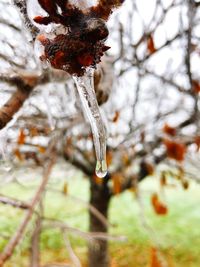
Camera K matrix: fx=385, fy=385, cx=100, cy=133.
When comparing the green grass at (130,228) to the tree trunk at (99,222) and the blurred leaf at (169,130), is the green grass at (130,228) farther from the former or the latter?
the blurred leaf at (169,130)

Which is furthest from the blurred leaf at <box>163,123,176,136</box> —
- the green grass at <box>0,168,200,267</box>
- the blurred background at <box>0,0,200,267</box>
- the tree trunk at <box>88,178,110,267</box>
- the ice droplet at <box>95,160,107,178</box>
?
the green grass at <box>0,168,200,267</box>

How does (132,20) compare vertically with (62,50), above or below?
above

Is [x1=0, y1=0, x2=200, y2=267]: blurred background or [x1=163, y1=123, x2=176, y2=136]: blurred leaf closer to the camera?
[x1=0, y1=0, x2=200, y2=267]: blurred background

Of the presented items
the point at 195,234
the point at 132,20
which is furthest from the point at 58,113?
the point at 195,234

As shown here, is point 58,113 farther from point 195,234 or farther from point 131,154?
point 195,234

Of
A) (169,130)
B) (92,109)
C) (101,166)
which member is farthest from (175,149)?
(92,109)

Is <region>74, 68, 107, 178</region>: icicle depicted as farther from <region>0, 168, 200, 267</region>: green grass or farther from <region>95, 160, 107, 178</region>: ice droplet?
<region>0, 168, 200, 267</region>: green grass
